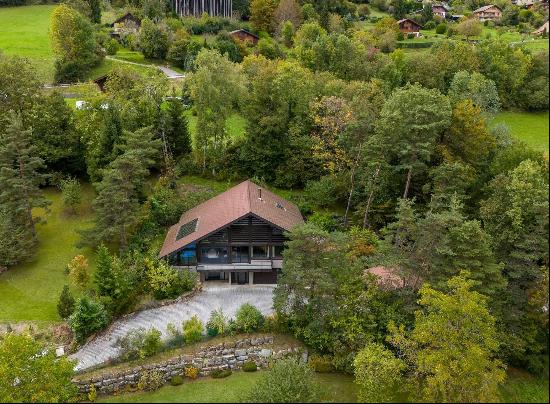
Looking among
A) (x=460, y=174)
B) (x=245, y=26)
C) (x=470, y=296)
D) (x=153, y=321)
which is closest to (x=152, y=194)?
(x=153, y=321)

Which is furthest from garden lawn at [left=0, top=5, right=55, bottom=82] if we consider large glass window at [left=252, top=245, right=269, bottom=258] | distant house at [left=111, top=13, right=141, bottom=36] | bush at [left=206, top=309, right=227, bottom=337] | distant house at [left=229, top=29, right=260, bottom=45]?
bush at [left=206, top=309, right=227, bottom=337]

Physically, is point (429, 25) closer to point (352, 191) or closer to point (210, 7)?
point (210, 7)

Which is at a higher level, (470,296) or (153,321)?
(470,296)

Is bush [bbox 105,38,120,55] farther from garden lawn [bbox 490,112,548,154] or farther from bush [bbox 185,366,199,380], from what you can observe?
bush [bbox 185,366,199,380]

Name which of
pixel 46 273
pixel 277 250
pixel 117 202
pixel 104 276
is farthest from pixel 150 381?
pixel 46 273

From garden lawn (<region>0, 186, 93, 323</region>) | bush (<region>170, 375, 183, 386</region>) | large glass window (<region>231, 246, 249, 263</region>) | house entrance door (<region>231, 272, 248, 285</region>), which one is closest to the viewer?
bush (<region>170, 375, 183, 386</region>)

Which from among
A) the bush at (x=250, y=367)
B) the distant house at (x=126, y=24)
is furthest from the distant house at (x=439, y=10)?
the bush at (x=250, y=367)

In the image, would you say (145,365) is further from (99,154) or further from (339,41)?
(339,41)
